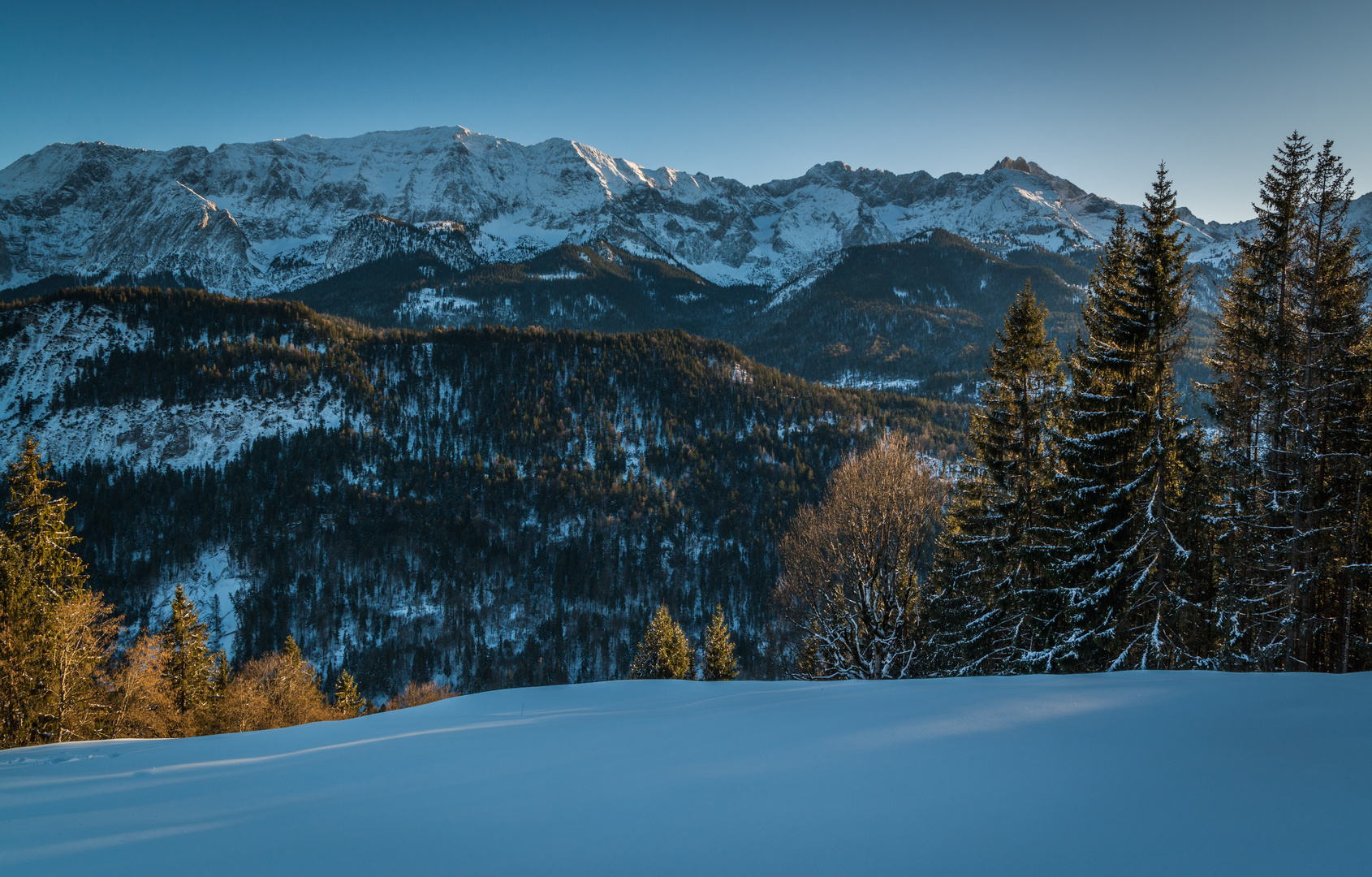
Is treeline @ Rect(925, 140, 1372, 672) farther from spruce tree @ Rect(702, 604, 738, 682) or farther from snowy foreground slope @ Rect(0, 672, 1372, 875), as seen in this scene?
spruce tree @ Rect(702, 604, 738, 682)

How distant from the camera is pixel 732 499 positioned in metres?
133

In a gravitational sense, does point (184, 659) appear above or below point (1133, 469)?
below

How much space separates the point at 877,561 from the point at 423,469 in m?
135

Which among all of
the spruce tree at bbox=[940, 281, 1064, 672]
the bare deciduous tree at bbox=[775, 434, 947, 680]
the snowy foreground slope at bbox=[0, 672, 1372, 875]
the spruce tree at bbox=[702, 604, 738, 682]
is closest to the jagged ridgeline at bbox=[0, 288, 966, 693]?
the spruce tree at bbox=[702, 604, 738, 682]

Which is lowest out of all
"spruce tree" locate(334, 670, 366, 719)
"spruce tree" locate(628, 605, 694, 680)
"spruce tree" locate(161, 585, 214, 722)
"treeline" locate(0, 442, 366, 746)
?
"spruce tree" locate(334, 670, 366, 719)

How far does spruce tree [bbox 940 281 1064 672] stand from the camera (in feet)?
48.7

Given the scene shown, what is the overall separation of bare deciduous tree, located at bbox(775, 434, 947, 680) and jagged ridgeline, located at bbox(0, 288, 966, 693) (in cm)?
7440

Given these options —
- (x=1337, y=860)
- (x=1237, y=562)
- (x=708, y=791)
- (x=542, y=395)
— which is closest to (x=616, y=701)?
(x=708, y=791)

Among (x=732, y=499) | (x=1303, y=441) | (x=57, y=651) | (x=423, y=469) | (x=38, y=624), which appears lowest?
(x=732, y=499)

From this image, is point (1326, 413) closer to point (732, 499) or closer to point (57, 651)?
point (57, 651)

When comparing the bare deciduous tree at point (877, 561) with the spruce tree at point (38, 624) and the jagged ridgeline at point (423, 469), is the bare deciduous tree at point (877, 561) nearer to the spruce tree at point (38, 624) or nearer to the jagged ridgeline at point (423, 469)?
the spruce tree at point (38, 624)

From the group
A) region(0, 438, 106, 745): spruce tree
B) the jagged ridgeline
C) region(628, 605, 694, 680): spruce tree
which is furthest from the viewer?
the jagged ridgeline

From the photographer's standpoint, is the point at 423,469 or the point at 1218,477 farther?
the point at 423,469

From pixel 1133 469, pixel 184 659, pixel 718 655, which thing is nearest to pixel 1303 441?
pixel 1133 469
